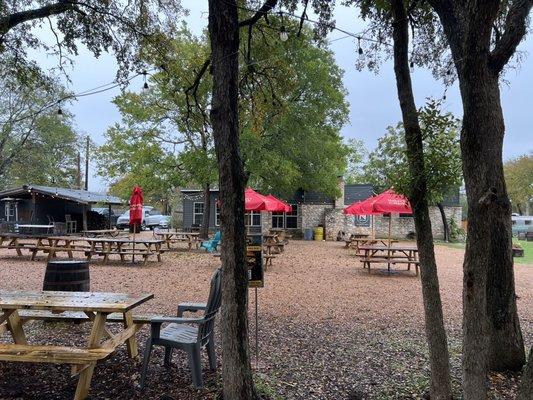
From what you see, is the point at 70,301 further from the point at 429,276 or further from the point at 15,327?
the point at 429,276

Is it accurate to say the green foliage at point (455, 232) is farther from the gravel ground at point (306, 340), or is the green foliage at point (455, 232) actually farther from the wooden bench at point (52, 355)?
the wooden bench at point (52, 355)

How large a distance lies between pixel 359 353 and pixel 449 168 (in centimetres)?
251

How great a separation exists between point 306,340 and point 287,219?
2267 centimetres

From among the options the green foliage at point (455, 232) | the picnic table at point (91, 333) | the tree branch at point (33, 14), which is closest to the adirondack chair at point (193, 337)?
the picnic table at point (91, 333)

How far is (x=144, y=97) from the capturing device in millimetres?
19953

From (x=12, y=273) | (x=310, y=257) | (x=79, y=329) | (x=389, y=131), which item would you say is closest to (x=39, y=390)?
(x=79, y=329)

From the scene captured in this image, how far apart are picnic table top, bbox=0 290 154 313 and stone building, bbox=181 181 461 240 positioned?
849 inches

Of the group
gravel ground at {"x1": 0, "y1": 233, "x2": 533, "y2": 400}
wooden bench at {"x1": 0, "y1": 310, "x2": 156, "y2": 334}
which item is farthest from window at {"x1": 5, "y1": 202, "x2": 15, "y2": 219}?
wooden bench at {"x1": 0, "y1": 310, "x2": 156, "y2": 334}

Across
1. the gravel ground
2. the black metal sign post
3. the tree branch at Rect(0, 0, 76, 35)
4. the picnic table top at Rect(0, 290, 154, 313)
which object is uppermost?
the tree branch at Rect(0, 0, 76, 35)

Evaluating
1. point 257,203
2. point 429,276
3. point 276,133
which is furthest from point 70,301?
point 276,133

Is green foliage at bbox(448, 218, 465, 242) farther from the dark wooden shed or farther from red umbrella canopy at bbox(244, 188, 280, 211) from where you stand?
the dark wooden shed

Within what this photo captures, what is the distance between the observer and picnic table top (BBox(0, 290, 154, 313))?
360 cm

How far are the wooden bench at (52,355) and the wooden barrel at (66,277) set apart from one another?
186 centimetres

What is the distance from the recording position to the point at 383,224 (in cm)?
2930
